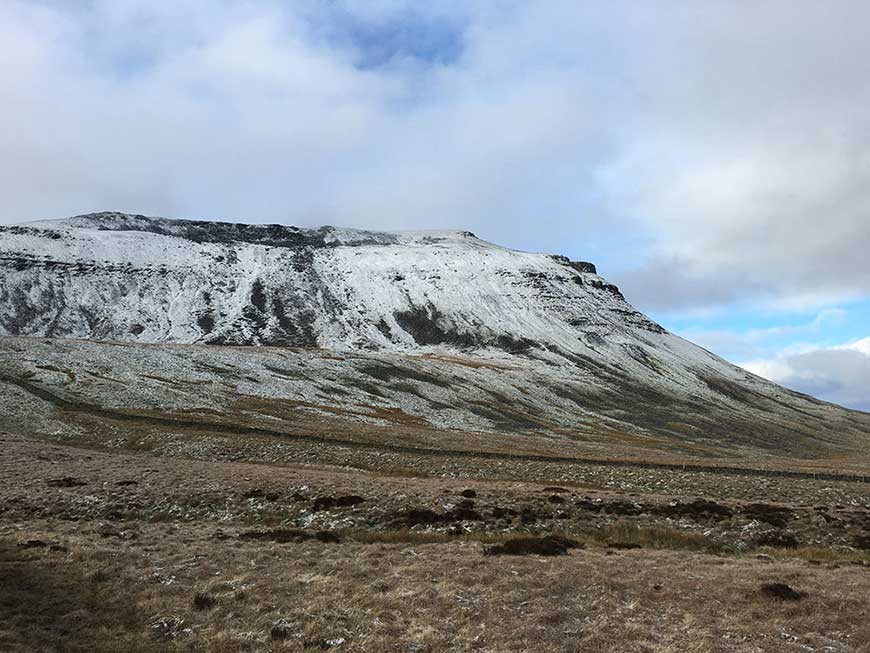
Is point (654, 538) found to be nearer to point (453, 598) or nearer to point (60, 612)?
point (453, 598)

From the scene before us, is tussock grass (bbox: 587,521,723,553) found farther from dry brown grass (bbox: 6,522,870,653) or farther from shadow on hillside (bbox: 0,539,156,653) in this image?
shadow on hillside (bbox: 0,539,156,653)

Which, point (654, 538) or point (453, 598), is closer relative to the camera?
point (453, 598)

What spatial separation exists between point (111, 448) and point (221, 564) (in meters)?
35.5

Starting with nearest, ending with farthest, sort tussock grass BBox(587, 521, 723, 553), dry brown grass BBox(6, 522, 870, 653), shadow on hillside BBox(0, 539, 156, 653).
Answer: shadow on hillside BBox(0, 539, 156, 653) → dry brown grass BBox(6, 522, 870, 653) → tussock grass BBox(587, 521, 723, 553)

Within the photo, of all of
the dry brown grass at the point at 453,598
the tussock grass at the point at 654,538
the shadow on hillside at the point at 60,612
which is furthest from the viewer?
the tussock grass at the point at 654,538

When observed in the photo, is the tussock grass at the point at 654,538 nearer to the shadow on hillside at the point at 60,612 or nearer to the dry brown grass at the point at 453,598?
the dry brown grass at the point at 453,598

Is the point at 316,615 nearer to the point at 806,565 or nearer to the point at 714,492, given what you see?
the point at 806,565

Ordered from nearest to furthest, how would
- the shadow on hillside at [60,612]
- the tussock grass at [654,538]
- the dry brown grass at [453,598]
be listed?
the shadow on hillside at [60,612] → the dry brown grass at [453,598] → the tussock grass at [654,538]

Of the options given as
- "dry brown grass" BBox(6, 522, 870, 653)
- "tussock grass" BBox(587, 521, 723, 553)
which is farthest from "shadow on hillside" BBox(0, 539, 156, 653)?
"tussock grass" BBox(587, 521, 723, 553)

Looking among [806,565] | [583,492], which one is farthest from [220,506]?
[806,565]

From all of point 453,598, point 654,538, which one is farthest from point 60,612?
point 654,538

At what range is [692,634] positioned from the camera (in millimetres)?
14828

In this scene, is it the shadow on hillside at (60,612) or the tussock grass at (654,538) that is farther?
the tussock grass at (654,538)

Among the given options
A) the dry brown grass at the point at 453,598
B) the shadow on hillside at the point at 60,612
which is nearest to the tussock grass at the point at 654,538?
the dry brown grass at the point at 453,598
